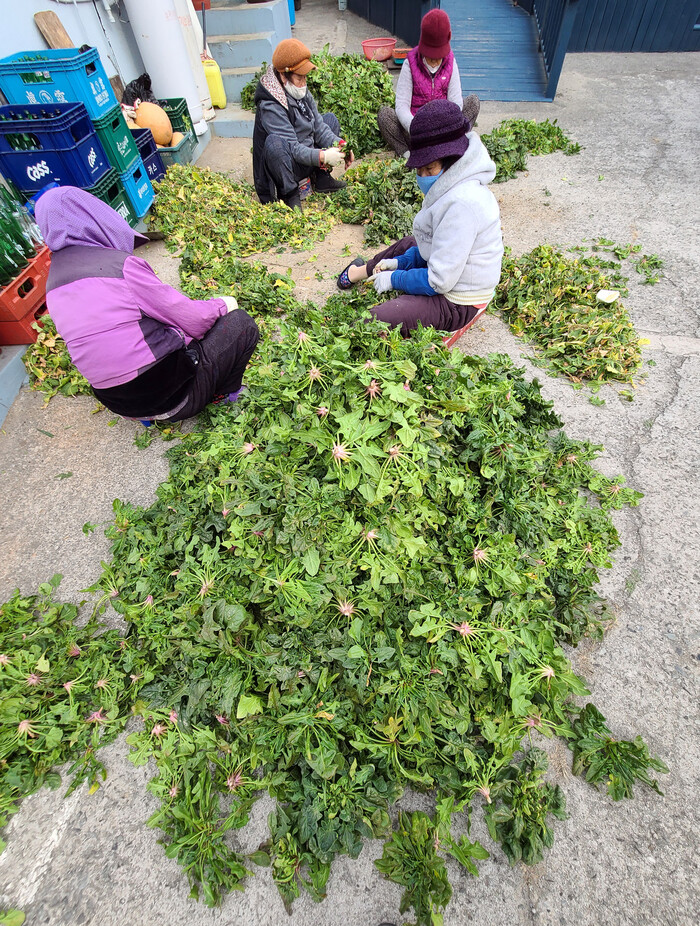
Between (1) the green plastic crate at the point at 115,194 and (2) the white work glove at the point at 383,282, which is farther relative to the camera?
(1) the green plastic crate at the point at 115,194

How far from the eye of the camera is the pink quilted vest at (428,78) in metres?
4.74

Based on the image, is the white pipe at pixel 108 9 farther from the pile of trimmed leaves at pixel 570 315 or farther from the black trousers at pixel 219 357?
the pile of trimmed leaves at pixel 570 315

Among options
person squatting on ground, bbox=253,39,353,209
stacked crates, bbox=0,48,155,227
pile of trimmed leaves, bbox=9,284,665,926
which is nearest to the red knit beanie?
person squatting on ground, bbox=253,39,353,209

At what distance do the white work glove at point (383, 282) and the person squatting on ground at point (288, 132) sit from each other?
91.9 inches

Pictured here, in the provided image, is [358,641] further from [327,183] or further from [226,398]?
[327,183]

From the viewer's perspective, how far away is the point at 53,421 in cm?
336

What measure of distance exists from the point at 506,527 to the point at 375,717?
3.33 ft

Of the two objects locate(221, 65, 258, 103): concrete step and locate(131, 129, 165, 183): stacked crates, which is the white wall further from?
locate(221, 65, 258, 103): concrete step

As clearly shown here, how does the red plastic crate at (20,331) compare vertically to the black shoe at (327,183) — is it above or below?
above

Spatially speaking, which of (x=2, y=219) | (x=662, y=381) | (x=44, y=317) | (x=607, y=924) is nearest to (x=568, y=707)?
(x=607, y=924)

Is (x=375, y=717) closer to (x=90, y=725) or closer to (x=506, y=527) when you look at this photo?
(x=506, y=527)

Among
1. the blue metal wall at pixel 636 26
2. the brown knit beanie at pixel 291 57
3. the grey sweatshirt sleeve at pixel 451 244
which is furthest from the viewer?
the blue metal wall at pixel 636 26

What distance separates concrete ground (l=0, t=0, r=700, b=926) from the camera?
1.70 m

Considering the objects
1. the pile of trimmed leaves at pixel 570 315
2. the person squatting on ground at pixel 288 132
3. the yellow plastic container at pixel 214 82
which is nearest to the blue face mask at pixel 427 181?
the pile of trimmed leaves at pixel 570 315
